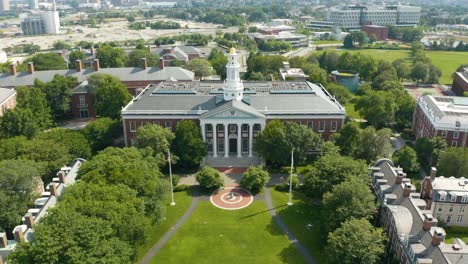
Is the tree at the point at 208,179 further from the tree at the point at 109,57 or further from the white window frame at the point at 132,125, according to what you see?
the tree at the point at 109,57

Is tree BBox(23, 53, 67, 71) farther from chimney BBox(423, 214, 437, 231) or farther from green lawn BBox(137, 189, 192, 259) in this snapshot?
chimney BBox(423, 214, 437, 231)

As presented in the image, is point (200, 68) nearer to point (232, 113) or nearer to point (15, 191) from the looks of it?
point (232, 113)

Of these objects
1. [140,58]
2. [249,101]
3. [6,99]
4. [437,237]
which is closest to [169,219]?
[249,101]

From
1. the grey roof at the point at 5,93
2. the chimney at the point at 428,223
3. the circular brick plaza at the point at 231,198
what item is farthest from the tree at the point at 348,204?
the grey roof at the point at 5,93

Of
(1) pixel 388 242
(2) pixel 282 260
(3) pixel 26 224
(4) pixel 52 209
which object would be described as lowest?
(2) pixel 282 260

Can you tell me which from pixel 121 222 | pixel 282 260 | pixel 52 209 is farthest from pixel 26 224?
pixel 282 260

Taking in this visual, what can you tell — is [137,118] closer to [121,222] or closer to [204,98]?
[204,98]

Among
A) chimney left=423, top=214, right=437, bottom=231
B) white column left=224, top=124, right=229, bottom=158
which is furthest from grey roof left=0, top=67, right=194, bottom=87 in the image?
chimney left=423, top=214, right=437, bottom=231
